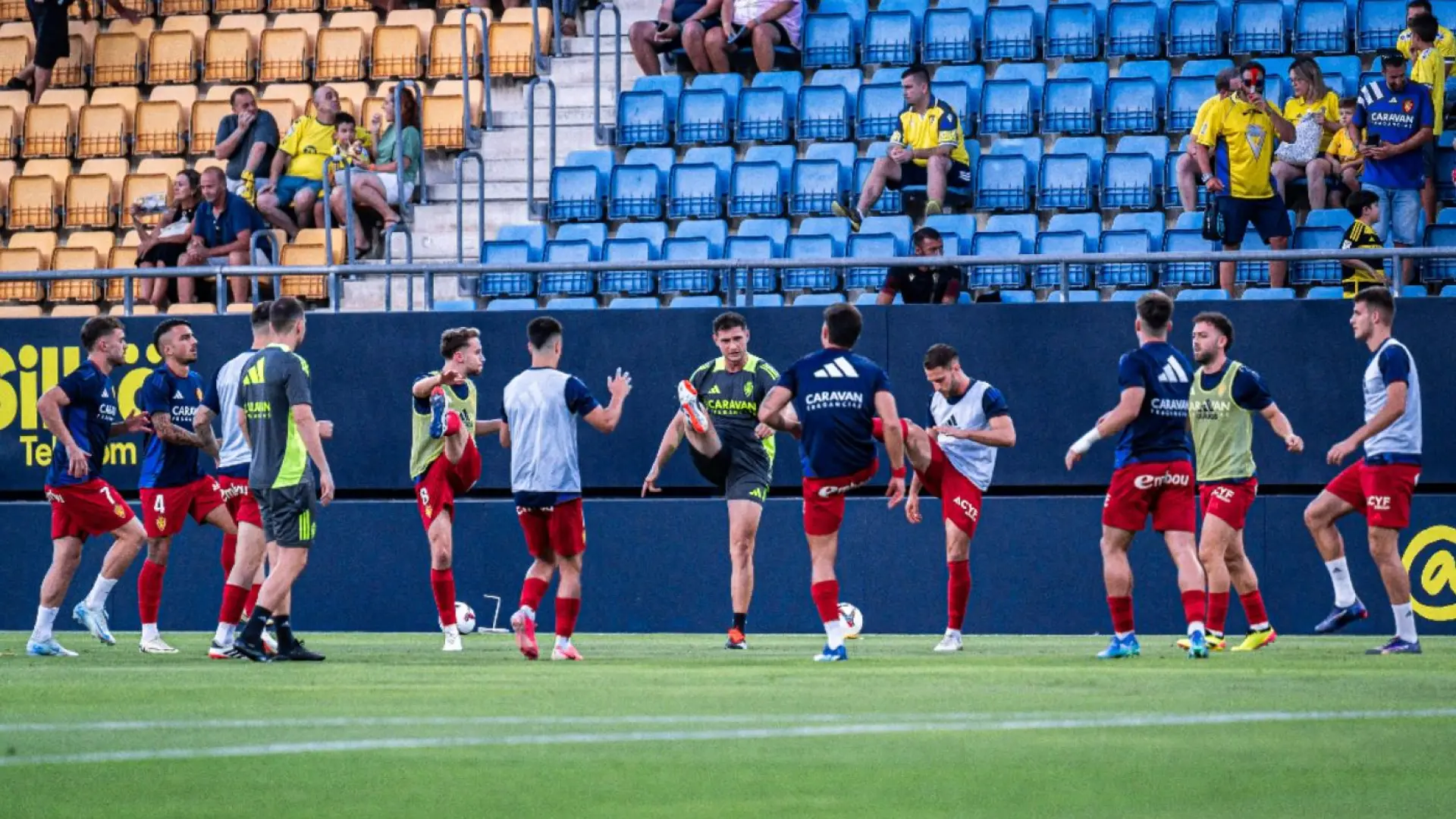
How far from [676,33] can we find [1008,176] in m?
4.23

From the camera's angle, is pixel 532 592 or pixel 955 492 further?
pixel 955 492

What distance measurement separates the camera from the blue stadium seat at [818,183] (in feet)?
62.8

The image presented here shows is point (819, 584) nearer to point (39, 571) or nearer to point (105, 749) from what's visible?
point (105, 749)

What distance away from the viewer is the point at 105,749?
6855 mm

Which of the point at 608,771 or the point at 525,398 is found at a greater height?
the point at 525,398

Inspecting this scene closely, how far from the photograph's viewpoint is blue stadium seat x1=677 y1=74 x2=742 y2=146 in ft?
66.5

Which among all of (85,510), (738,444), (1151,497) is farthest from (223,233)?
(1151,497)

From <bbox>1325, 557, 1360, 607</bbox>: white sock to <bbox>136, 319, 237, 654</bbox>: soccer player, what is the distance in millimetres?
7507

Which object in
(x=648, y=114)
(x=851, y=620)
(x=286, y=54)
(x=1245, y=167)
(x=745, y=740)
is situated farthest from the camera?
(x=286, y=54)

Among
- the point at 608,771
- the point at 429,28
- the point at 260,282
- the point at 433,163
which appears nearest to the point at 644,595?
the point at 260,282

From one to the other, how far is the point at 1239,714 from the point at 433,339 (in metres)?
11.2

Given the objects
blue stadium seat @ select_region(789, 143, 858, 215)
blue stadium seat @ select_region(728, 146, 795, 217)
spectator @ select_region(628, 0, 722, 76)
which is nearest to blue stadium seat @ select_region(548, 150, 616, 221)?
blue stadium seat @ select_region(728, 146, 795, 217)

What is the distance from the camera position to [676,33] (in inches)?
838

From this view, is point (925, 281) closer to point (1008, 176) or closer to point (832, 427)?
point (1008, 176)
